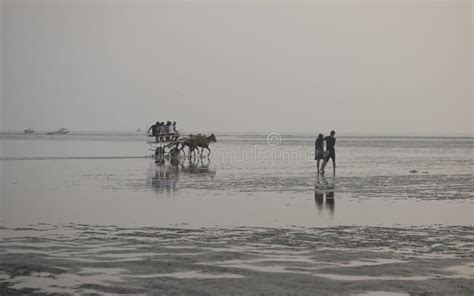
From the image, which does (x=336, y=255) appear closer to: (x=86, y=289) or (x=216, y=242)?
(x=216, y=242)

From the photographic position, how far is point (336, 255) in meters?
8.95

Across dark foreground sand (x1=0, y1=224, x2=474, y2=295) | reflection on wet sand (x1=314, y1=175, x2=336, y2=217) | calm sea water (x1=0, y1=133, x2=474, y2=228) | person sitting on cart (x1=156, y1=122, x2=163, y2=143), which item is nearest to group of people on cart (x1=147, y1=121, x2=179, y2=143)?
person sitting on cart (x1=156, y1=122, x2=163, y2=143)

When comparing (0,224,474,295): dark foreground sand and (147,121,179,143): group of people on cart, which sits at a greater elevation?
(147,121,179,143): group of people on cart

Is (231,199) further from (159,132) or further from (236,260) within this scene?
(159,132)

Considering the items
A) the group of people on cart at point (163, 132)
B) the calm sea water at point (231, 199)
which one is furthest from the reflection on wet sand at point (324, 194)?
the group of people on cart at point (163, 132)

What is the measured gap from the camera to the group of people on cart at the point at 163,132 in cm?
3912

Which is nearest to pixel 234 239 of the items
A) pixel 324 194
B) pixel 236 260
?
pixel 236 260

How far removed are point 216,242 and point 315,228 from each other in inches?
95.3

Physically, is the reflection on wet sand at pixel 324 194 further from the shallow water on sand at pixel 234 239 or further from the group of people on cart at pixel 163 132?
the group of people on cart at pixel 163 132

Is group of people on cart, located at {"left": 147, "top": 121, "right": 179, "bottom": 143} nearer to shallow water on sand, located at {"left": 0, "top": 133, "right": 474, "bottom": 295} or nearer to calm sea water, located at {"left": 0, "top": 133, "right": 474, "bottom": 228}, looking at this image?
calm sea water, located at {"left": 0, "top": 133, "right": 474, "bottom": 228}

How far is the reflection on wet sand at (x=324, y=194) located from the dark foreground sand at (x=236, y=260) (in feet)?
10.4

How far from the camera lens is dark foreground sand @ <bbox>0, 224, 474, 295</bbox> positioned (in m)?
7.06

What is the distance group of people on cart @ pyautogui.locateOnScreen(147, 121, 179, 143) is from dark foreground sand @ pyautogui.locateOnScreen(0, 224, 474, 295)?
90.4 ft

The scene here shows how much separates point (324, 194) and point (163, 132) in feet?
75.6
